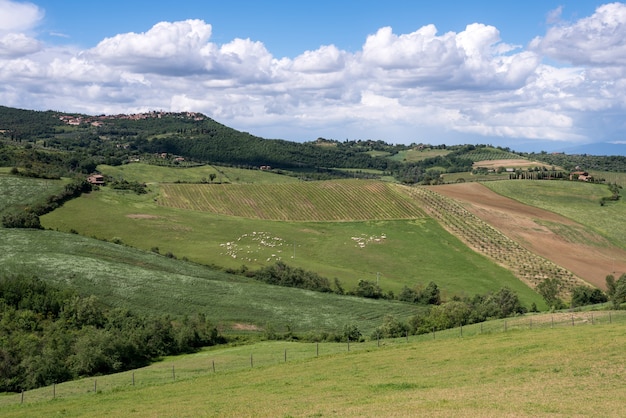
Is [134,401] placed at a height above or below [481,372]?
below

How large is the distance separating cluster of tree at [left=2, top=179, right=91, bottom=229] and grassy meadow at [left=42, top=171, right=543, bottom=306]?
2401 millimetres

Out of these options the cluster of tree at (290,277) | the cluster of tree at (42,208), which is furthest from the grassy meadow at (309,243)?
the cluster of tree at (290,277)

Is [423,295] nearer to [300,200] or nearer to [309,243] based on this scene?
[309,243]

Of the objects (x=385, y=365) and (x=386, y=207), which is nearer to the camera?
(x=385, y=365)

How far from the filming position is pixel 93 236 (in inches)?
4523

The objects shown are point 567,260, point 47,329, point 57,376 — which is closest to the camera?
point 57,376

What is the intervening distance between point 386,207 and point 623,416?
417ft

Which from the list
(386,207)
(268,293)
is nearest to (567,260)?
(386,207)

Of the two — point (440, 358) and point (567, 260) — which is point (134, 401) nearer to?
point (440, 358)

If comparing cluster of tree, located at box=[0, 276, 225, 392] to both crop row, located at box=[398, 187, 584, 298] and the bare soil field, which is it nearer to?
crop row, located at box=[398, 187, 584, 298]

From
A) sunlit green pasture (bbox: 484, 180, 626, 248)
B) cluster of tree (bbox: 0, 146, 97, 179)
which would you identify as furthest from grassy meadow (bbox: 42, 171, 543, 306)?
sunlit green pasture (bbox: 484, 180, 626, 248)

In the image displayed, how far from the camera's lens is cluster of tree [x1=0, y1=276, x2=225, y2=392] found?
5112cm

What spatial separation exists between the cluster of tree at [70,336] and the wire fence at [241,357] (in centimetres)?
282

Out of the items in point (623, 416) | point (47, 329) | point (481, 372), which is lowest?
point (47, 329)
